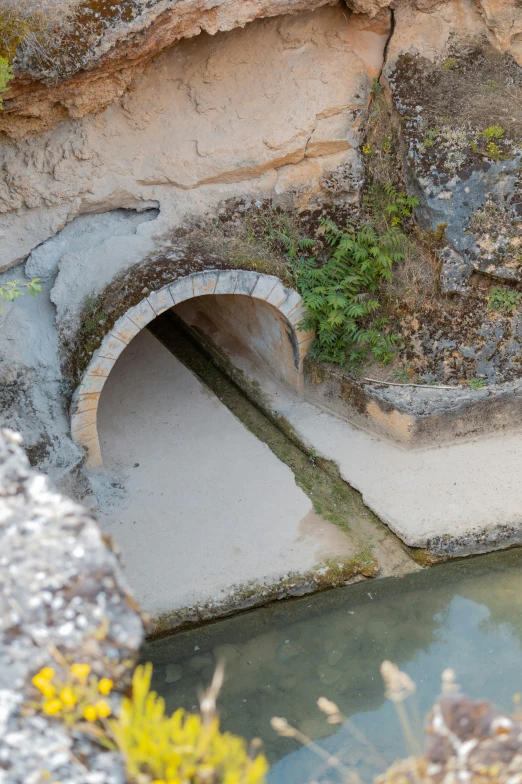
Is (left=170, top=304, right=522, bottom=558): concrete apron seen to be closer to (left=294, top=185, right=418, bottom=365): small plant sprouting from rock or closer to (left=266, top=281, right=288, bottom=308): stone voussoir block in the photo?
(left=294, top=185, right=418, bottom=365): small plant sprouting from rock

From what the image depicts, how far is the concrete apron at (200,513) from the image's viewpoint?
24.8 feet

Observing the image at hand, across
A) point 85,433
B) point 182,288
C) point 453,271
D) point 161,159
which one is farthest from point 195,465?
point 453,271

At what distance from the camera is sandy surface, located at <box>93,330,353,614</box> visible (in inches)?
303

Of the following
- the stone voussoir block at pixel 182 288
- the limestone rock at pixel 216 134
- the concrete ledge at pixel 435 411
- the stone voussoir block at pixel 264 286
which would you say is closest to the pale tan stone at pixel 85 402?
the stone voussoir block at pixel 182 288

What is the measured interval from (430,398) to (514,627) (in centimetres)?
268

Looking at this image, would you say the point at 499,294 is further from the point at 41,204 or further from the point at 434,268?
the point at 41,204

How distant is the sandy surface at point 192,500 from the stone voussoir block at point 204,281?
1919 millimetres

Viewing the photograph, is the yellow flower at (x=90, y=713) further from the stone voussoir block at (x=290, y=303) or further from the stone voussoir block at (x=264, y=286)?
the stone voussoir block at (x=290, y=303)

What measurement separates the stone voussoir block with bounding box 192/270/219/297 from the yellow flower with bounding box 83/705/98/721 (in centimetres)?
594

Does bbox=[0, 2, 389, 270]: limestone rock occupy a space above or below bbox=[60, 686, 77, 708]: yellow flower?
above

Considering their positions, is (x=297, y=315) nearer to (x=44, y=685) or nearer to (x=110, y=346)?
(x=110, y=346)

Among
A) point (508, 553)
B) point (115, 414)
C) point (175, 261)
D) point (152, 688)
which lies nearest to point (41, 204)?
point (175, 261)

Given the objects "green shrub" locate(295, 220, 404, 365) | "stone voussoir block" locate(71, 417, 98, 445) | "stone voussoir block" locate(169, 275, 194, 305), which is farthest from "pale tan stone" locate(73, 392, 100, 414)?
"green shrub" locate(295, 220, 404, 365)

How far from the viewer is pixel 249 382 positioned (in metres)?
10.3
